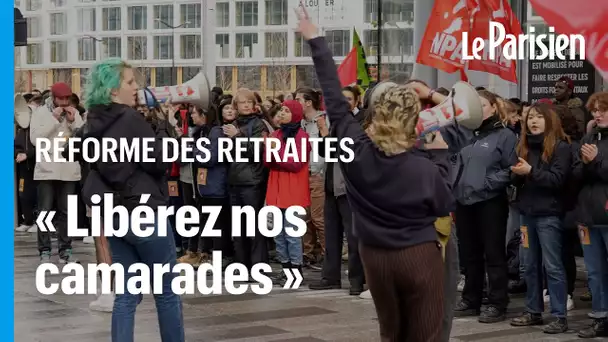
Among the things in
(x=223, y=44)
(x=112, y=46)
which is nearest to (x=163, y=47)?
(x=223, y=44)

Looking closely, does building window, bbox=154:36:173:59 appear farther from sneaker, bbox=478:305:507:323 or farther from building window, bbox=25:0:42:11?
sneaker, bbox=478:305:507:323

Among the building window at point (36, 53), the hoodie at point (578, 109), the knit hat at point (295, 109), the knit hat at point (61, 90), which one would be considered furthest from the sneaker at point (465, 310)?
the building window at point (36, 53)

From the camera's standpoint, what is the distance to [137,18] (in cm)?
8550

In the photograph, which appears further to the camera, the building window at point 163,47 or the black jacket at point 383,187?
the building window at point 163,47

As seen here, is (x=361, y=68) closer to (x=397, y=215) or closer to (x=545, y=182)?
(x=545, y=182)

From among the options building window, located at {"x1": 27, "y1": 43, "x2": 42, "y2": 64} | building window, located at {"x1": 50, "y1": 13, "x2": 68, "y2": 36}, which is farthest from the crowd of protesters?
building window, located at {"x1": 27, "y1": 43, "x2": 42, "y2": 64}

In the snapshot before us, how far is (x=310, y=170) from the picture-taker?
1324 centimetres

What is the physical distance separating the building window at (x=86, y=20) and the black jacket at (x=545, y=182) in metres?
71.5

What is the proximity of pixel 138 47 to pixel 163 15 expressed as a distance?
18.3ft

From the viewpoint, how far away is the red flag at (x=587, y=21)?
7.10 meters

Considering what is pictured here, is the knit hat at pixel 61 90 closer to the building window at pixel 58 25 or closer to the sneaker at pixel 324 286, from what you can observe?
the sneaker at pixel 324 286

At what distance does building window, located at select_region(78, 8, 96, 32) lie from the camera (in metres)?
79.5

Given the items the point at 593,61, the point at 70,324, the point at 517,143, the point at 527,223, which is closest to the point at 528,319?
the point at 527,223

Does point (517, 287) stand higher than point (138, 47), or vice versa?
point (138, 47)
